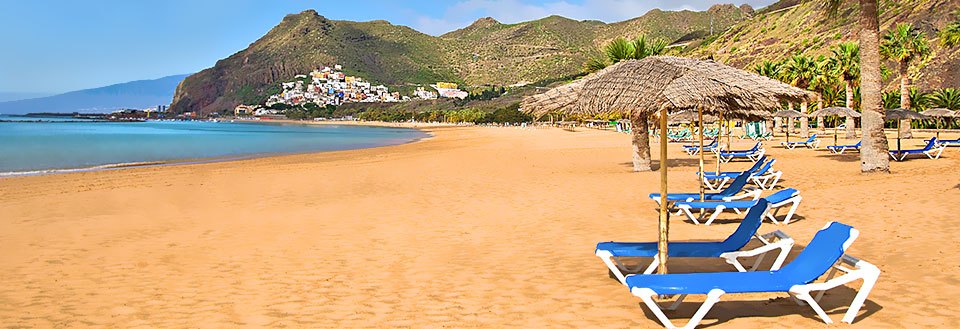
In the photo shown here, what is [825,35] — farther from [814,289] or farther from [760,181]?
[814,289]

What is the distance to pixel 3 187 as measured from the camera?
15.9 m

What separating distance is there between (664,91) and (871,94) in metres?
9.86

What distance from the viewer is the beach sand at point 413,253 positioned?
470 cm

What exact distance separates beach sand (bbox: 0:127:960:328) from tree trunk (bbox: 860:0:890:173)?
1.49 feet

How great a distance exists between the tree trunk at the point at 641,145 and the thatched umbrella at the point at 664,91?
888cm

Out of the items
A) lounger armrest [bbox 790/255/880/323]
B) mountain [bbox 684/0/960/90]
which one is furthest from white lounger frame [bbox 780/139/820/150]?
lounger armrest [bbox 790/255/880/323]

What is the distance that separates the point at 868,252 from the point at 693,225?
223 centimetres

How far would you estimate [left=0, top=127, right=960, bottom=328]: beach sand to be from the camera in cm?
470

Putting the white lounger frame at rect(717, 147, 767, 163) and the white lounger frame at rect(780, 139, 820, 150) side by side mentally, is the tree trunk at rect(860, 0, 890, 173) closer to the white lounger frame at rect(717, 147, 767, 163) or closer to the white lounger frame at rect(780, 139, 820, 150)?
the white lounger frame at rect(717, 147, 767, 163)

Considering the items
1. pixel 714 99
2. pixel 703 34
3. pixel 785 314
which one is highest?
pixel 703 34

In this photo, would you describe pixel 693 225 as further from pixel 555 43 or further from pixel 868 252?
pixel 555 43

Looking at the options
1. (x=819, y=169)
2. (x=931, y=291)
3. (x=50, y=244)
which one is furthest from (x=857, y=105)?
(x=50, y=244)

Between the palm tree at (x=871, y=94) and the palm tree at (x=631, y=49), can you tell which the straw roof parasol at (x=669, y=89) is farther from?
the palm tree at (x=631, y=49)

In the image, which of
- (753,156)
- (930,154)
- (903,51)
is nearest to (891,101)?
(903,51)
